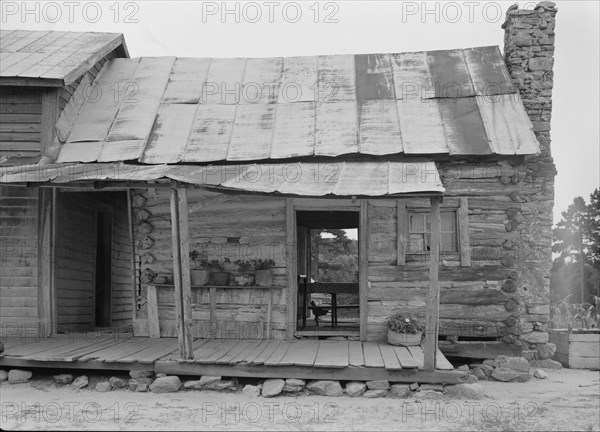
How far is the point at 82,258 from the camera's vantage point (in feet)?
37.4

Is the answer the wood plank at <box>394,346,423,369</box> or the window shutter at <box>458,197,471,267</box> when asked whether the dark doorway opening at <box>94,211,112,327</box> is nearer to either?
the wood plank at <box>394,346,423,369</box>

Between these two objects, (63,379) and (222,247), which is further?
(222,247)

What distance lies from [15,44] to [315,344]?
320 inches

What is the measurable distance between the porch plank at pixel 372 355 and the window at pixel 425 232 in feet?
5.44

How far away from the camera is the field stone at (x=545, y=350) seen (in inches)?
390

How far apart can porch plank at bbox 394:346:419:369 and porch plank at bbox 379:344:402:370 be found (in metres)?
0.05

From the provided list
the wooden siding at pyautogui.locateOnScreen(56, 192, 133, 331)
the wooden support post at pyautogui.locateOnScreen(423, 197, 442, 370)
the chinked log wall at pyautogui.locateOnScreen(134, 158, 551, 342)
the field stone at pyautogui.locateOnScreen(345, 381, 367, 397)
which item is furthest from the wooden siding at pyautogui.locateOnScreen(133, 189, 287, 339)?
the wooden support post at pyautogui.locateOnScreen(423, 197, 442, 370)

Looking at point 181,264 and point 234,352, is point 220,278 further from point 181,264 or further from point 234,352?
point 181,264

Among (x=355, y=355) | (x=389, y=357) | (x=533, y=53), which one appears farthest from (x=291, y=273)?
(x=533, y=53)

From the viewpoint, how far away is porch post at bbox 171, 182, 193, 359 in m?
7.98

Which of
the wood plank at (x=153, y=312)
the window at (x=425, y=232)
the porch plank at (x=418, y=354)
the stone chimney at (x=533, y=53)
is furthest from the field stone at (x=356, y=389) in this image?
the stone chimney at (x=533, y=53)

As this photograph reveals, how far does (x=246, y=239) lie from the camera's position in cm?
997

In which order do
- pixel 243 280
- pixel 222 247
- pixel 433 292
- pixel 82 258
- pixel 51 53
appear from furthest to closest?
pixel 82 258, pixel 51 53, pixel 222 247, pixel 243 280, pixel 433 292

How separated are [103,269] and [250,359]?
5834mm
